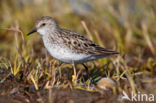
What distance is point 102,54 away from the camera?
18.2 ft

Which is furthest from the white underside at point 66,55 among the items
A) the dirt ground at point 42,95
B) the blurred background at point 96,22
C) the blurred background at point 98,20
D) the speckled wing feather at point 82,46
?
the blurred background at point 98,20

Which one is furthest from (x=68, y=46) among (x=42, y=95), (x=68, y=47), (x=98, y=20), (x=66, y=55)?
(x=98, y=20)

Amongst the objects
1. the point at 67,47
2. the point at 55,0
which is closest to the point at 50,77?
the point at 67,47

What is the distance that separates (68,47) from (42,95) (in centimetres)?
113

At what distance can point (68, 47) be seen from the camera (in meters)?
5.43

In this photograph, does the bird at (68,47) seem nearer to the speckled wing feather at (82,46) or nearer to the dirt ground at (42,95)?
the speckled wing feather at (82,46)

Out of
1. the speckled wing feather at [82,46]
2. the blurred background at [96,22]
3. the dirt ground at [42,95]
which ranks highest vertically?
the blurred background at [96,22]

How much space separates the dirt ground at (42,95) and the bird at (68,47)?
72 centimetres

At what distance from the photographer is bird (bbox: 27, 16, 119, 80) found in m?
5.34

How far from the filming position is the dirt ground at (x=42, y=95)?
445 centimetres

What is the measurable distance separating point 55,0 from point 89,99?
6.07 m

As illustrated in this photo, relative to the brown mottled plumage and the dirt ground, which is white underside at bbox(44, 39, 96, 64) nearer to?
the brown mottled plumage

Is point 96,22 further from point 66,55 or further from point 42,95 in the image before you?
point 42,95

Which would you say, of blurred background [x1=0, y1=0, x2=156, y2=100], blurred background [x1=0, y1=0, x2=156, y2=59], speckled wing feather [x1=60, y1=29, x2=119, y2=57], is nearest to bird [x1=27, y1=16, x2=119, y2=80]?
speckled wing feather [x1=60, y1=29, x2=119, y2=57]
